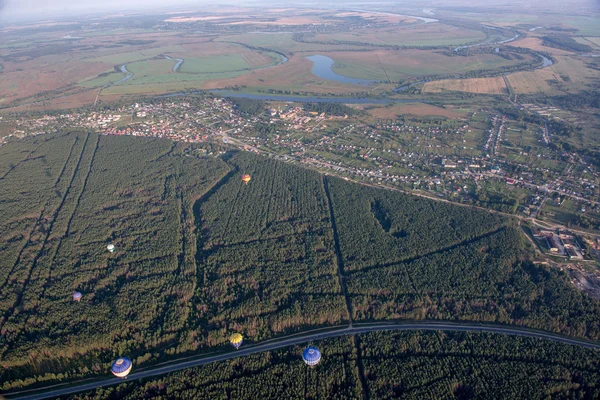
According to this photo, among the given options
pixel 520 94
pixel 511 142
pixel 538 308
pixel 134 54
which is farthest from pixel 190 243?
pixel 134 54

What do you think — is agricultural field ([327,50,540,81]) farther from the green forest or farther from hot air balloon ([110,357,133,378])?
hot air balloon ([110,357,133,378])

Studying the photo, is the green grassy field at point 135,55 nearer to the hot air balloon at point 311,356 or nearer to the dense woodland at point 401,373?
the dense woodland at point 401,373

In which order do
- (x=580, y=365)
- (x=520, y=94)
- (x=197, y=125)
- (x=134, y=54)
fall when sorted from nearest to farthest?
(x=580, y=365)
(x=197, y=125)
(x=520, y=94)
(x=134, y=54)

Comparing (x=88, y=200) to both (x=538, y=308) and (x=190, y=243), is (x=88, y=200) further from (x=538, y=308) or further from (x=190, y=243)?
(x=538, y=308)

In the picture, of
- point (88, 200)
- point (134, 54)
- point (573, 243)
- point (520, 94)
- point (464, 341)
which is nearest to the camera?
point (464, 341)

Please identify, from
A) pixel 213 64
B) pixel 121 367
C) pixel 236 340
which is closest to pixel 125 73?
Answer: pixel 213 64
